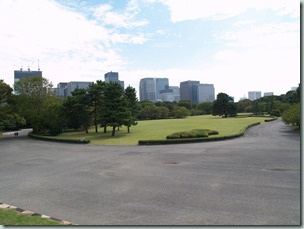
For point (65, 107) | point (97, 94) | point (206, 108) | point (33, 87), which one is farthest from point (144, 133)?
point (206, 108)

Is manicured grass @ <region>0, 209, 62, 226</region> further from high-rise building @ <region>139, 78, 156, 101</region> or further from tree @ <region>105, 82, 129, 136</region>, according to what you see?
high-rise building @ <region>139, 78, 156, 101</region>

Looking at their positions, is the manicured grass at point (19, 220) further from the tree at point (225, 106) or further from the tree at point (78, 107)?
the tree at point (225, 106)

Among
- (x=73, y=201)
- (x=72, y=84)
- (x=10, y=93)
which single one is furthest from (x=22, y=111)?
(x=72, y=84)

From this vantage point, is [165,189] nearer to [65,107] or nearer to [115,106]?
[115,106]

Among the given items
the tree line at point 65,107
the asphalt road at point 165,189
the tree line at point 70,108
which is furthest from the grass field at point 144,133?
the asphalt road at point 165,189

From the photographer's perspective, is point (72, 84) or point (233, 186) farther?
point (72, 84)

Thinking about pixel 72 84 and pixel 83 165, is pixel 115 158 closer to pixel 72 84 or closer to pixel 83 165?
pixel 83 165

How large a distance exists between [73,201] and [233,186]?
5062 mm

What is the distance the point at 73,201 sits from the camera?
7.82 metres

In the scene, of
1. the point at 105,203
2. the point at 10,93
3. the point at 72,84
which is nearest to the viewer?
the point at 105,203

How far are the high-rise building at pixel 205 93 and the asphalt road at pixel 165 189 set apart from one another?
488 ft

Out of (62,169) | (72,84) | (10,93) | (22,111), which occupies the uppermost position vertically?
(72,84)

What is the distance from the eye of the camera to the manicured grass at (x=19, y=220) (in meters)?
5.69

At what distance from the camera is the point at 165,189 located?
28.3ft
